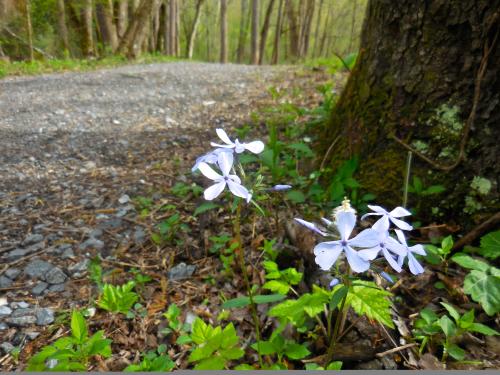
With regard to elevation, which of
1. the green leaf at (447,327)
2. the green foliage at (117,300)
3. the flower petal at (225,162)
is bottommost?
the green foliage at (117,300)

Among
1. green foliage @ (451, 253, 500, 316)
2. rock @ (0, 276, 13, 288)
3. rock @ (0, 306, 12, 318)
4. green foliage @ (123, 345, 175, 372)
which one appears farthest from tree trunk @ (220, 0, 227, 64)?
green foliage @ (123, 345, 175, 372)

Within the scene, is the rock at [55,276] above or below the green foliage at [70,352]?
below

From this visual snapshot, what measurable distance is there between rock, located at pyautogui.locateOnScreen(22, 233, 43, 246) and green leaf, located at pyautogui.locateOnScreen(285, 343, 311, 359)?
161 cm

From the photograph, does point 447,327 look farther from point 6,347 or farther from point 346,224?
point 6,347

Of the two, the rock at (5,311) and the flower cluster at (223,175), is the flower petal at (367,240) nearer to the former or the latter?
the flower cluster at (223,175)

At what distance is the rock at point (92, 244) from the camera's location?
80.7 inches

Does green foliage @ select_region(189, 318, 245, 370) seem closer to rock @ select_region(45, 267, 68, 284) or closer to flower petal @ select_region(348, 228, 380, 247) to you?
flower petal @ select_region(348, 228, 380, 247)

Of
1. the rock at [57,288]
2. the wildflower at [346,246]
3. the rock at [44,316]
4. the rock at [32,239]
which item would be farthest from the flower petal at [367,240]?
the rock at [32,239]

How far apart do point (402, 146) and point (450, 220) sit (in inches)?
17.4

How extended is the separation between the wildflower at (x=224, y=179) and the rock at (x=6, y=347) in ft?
3.89

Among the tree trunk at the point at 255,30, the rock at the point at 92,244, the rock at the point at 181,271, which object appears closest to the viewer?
the rock at the point at 181,271

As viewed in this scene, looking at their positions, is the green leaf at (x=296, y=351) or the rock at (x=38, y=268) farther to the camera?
the rock at (x=38, y=268)

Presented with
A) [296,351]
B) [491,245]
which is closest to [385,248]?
[296,351]

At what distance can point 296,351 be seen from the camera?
115 centimetres
